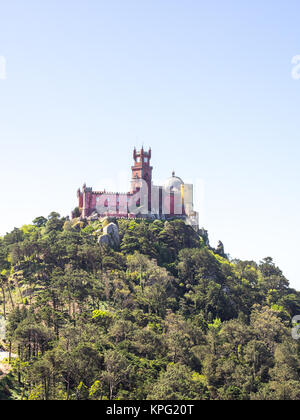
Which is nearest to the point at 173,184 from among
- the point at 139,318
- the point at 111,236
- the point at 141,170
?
the point at 141,170

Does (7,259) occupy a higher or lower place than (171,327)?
higher

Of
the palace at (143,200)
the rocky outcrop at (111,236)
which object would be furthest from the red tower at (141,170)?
the rocky outcrop at (111,236)

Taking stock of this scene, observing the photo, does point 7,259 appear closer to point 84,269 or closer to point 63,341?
point 84,269

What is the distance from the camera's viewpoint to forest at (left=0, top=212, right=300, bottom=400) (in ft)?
196

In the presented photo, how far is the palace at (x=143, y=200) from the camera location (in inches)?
4611

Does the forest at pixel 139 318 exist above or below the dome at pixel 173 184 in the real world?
below

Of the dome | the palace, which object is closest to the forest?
the palace

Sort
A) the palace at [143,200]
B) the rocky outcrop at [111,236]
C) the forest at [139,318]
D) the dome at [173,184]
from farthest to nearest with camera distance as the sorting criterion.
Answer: the dome at [173,184], the palace at [143,200], the rocky outcrop at [111,236], the forest at [139,318]

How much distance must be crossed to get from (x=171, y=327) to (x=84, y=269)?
75.3 ft

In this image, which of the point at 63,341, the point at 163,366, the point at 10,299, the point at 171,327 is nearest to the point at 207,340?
the point at 171,327

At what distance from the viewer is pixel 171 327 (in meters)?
77.9

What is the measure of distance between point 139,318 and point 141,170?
163ft

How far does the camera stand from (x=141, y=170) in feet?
399

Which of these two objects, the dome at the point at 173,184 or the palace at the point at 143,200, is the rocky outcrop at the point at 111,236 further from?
the dome at the point at 173,184
